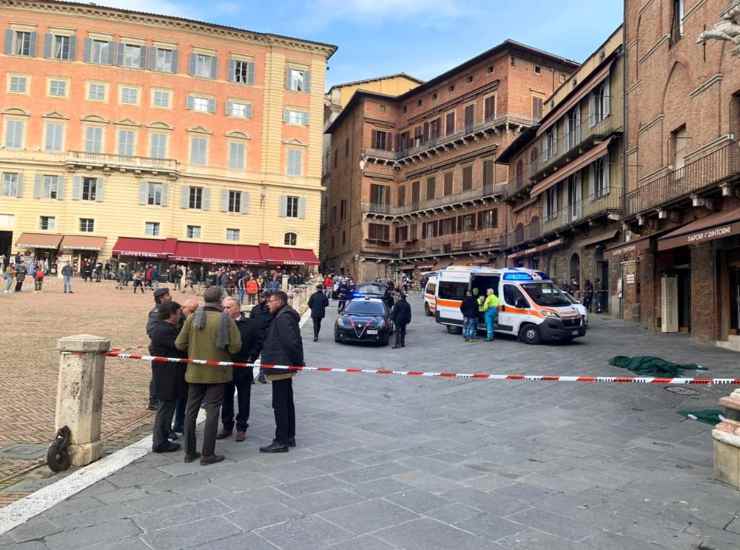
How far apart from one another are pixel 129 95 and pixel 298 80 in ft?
42.8

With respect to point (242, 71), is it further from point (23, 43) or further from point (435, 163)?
point (435, 163)

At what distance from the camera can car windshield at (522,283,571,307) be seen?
16.7m

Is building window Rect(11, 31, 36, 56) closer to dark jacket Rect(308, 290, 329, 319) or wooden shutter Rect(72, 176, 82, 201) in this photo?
wooden shutter Rect(72, 176, 82, 201)

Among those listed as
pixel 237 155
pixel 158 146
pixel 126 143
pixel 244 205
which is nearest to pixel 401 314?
pixel 244 205

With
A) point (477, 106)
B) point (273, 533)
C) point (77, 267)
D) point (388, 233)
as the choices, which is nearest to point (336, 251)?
point (388, 233)

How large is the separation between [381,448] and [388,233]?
152 feet

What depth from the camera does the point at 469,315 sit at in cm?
1692

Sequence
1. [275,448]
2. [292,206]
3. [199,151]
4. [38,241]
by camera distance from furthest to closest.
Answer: [292,206] → [199,151] → [38,241] → [275,448]

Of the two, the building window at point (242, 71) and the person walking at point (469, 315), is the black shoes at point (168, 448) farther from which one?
the building window at point (242, 71)

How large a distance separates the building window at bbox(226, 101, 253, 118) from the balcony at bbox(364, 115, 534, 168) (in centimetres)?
1119

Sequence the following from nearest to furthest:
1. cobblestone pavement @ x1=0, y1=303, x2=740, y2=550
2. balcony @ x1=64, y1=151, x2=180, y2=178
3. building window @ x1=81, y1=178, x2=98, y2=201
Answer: cobblestone pavement @ x1=0, y1=303, x2=740, y2=550 < balcony @ x1=64, y1=151, x2=180, y2=178 < building window @ x1=81, y1=178, x2=98, y2=201

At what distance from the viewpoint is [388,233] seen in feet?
171

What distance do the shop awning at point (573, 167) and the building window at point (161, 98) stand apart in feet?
93.6

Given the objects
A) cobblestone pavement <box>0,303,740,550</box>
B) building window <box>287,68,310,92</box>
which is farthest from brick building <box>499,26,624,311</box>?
building window <box>287,68,310,92</box>
